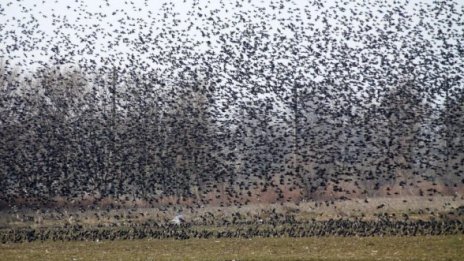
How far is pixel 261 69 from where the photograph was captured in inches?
1748

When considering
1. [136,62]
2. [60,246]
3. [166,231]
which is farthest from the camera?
[136,62]

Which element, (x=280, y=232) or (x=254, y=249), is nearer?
(x=254, y=249)

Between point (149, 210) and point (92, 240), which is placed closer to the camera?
point (92, 240)

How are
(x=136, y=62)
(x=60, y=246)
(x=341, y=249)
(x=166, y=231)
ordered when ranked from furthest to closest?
(x=136, y=62) < (x=166, y=231) < (x=60, y=246) < (x=341, y=249)

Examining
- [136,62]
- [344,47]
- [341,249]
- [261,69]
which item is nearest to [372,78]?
[344,47]

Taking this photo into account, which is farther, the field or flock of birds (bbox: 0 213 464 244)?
flock of birds (bbox: 0 213 464 244)

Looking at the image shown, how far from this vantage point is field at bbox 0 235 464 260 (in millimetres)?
18656

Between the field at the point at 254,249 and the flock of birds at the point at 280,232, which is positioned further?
the flock of birds at the point at 280,232

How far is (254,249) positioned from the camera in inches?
862

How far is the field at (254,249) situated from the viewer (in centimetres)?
1866

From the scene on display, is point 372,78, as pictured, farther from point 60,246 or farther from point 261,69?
point 60,246

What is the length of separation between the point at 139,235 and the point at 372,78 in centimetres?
1967

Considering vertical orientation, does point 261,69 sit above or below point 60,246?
above

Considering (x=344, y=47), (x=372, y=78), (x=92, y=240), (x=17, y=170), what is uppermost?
(x=344, y=47)
